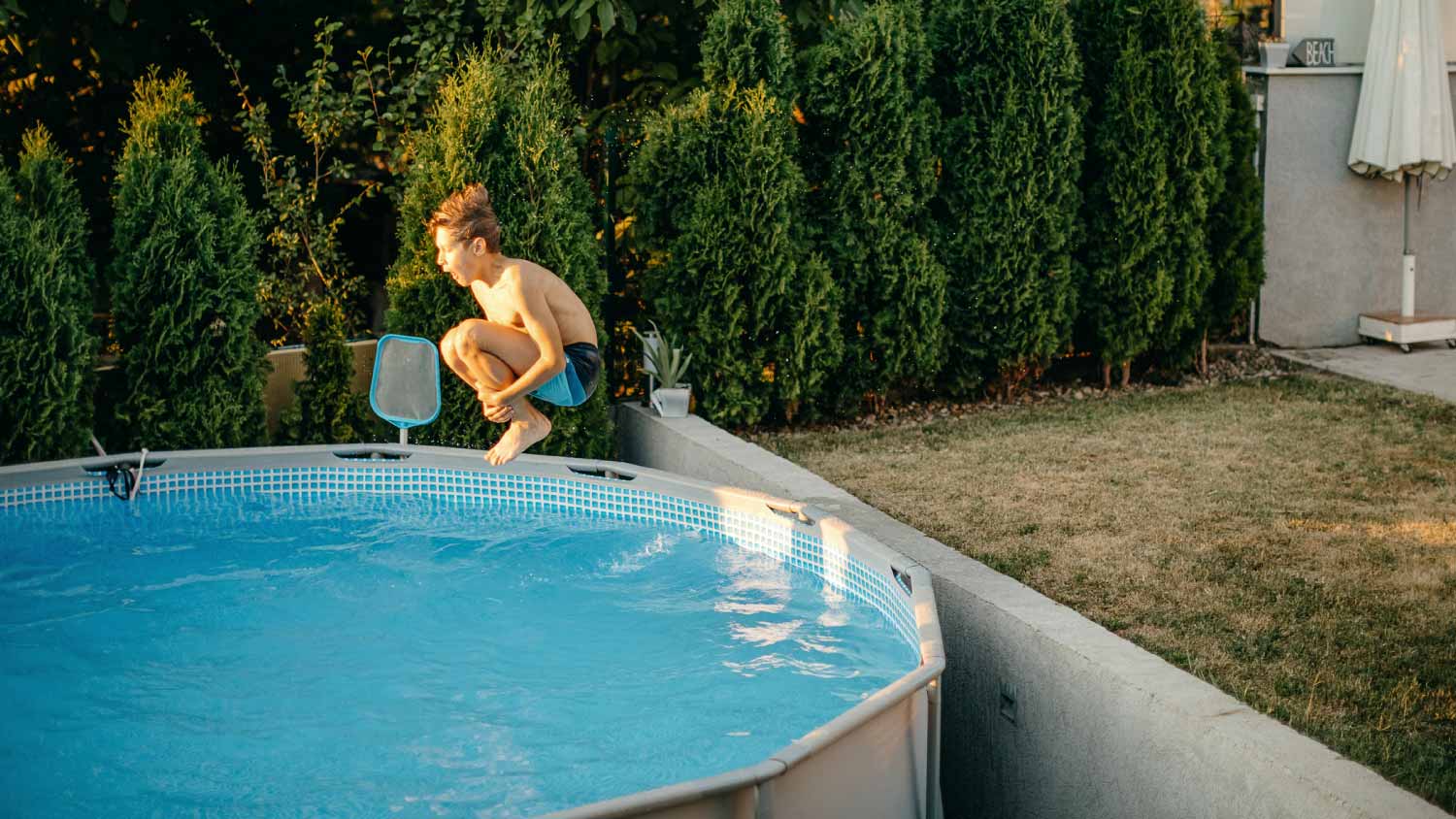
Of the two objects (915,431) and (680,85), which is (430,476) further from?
(680,85)

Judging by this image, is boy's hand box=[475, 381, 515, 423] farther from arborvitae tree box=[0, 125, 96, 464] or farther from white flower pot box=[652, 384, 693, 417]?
arborvitae tree box=[0, 125, 96, 464]

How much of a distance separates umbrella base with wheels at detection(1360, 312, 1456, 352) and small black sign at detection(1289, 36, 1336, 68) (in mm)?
1854

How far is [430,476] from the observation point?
8.09 meters

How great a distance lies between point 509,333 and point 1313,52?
23.5ft

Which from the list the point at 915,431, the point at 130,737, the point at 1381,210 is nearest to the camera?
the point at 130,737

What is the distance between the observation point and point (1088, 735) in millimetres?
4668

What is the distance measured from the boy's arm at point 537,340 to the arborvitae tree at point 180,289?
2.83 meters

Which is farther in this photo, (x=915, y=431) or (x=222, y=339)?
(x=915, y=431)

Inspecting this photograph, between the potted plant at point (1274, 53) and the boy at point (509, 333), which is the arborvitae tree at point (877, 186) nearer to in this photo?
the potted plant at point (1274, 53)

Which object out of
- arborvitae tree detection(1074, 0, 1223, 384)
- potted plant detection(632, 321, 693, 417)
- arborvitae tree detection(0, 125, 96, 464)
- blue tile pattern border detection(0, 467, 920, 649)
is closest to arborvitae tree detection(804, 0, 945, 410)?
potted plant detection(632, 321, 693, 417)

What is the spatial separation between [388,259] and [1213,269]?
6349 mm

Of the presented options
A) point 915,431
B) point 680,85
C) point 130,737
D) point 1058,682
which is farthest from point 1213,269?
point 130,737

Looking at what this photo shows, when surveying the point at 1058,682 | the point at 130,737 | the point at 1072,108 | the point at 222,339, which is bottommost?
the point at 130,737

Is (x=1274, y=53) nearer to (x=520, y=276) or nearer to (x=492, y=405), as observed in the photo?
(x=520, y=276)
